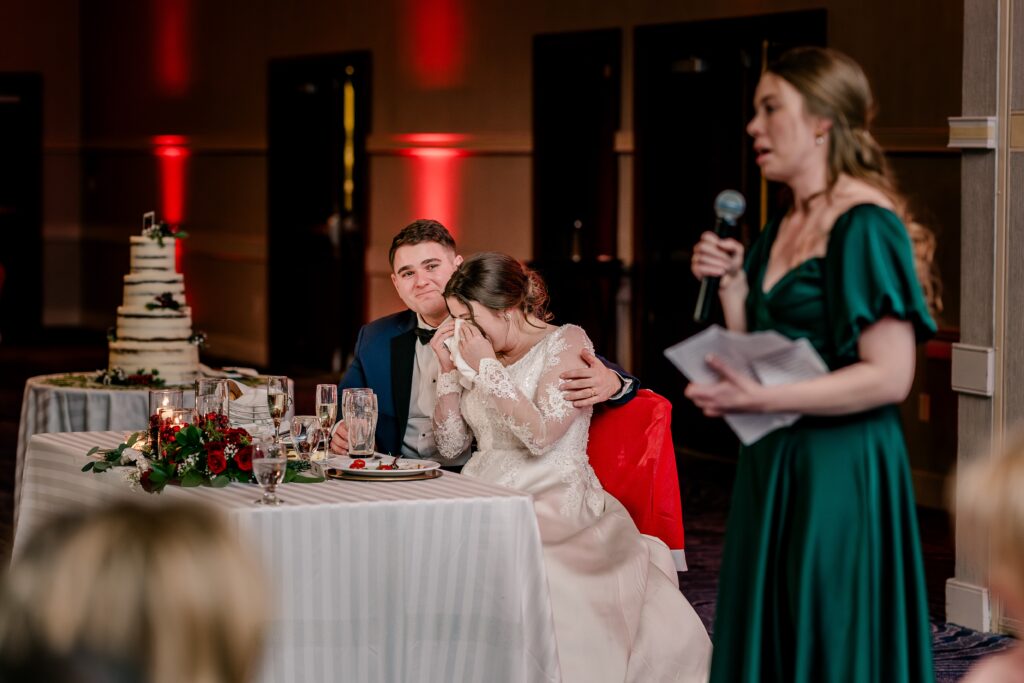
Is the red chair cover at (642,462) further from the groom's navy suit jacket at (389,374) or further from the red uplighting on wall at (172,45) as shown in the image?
the red uplighting on wall at (172,45)

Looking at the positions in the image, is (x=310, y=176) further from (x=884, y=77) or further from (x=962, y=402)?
(x=962, y=402)

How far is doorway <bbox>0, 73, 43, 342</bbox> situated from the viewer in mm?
14766

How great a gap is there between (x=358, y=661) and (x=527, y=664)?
0.36 meters

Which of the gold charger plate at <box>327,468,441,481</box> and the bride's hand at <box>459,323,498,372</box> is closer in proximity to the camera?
the gold charger plate at <box>327,468,441,481</box>

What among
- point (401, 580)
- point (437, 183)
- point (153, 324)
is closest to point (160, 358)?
point (153, 324)

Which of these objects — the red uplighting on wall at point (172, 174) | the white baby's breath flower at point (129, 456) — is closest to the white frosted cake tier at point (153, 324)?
the white baby's breath flower at point (129, 456)

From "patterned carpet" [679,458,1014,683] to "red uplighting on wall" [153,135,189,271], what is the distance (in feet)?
22.9

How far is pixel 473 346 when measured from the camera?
12.2 feet

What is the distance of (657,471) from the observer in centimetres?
388

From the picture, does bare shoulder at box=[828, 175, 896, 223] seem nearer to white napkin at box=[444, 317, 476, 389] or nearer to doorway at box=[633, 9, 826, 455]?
white napkin at box=[444, 317, 476, 389]

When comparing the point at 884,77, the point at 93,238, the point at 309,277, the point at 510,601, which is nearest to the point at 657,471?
the point at 510,601

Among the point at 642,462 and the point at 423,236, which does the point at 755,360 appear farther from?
the point at 423,236

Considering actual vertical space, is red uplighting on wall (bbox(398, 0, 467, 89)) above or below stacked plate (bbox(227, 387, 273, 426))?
above

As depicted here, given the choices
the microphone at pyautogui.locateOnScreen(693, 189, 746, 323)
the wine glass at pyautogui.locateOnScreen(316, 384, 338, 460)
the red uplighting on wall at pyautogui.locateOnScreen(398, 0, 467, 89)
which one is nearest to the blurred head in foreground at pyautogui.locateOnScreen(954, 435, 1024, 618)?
the microphone at pyautogui.locateOnScreen(693, 189, 746, 323)
